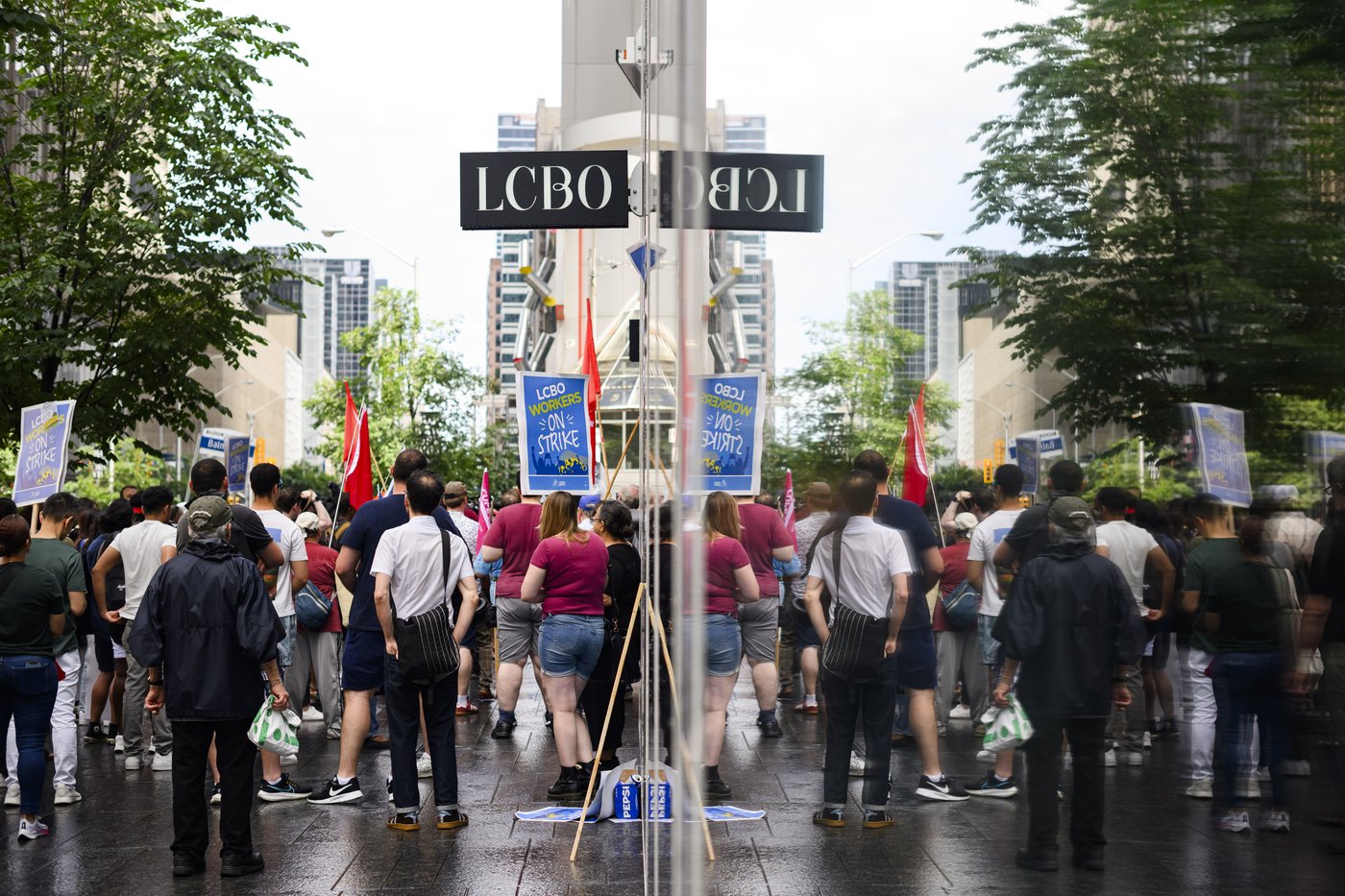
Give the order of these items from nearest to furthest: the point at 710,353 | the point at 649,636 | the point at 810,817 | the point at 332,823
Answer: the point at 710,353 < the point at 810,817 < the point at 649,636 < the point at 332,823

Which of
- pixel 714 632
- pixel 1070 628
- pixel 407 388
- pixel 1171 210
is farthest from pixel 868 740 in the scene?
pixel 407 388

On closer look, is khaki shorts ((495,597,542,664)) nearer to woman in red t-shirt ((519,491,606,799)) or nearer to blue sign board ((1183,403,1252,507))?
woman in red t-shirt ((519,491,606,799))

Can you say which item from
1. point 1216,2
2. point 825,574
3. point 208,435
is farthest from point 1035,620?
point 208,435

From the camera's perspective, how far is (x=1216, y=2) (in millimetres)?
1581

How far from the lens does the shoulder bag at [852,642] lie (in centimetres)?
296

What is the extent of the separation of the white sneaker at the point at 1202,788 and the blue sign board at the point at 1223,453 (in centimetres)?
34

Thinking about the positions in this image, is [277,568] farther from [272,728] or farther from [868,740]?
[868,740]

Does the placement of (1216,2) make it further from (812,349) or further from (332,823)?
(332,823)

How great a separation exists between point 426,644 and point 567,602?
1.16 metres

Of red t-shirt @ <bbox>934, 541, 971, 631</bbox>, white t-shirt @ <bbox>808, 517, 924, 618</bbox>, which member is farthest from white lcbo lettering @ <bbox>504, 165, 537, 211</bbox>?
white t-shirt @ <bbox>808, 517, 924, 618</bbox>

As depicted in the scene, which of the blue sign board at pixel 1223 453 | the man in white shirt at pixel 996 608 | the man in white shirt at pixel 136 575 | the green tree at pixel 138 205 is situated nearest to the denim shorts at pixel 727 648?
the man in white shirt at pixel 136 575

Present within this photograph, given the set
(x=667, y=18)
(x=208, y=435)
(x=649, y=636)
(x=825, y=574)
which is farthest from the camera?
(x=208, y=435)

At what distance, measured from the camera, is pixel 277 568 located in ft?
27.7

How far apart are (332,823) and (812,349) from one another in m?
6.93
